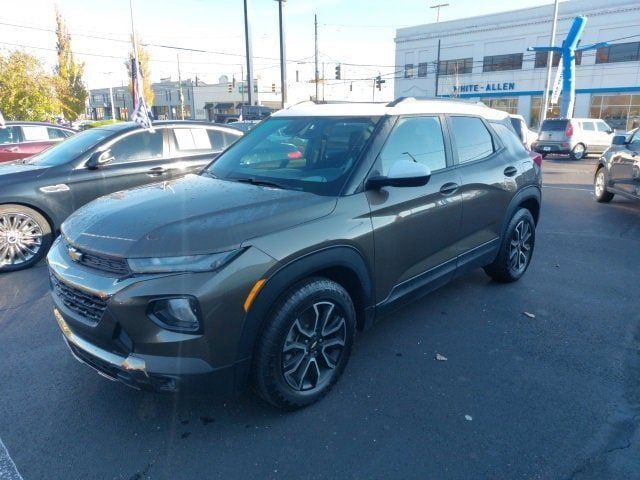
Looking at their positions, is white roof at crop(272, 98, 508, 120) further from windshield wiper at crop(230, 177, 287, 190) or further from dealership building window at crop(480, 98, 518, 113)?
dealership building window at crop(480, 98, 518, 113)

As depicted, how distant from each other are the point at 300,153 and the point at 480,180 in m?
1.63

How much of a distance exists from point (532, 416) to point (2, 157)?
10739mm

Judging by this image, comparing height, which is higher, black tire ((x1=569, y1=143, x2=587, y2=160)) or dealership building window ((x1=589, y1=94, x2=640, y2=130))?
dealership building window ((x1=589, y1=94, x2=640, y2=130))

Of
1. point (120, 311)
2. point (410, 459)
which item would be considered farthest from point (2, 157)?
point (410, 459)

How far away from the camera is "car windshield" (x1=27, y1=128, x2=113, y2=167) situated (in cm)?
578

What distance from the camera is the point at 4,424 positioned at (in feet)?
9.01

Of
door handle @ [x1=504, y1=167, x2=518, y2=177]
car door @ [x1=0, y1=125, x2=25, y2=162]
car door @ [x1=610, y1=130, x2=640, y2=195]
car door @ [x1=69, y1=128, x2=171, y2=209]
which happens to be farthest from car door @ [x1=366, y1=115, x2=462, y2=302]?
car door @ [x1=0, y1=125, x2=25, y2=162]

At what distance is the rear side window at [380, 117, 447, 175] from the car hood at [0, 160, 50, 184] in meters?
4.40

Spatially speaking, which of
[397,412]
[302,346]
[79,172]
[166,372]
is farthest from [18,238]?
[397,412]

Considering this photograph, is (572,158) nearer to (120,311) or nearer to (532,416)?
(532,416)

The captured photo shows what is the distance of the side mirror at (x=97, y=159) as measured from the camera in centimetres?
574

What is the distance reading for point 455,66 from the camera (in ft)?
150

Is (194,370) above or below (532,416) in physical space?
above

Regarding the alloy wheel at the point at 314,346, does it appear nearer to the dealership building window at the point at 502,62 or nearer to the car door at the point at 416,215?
the car door at the point at 416,215
